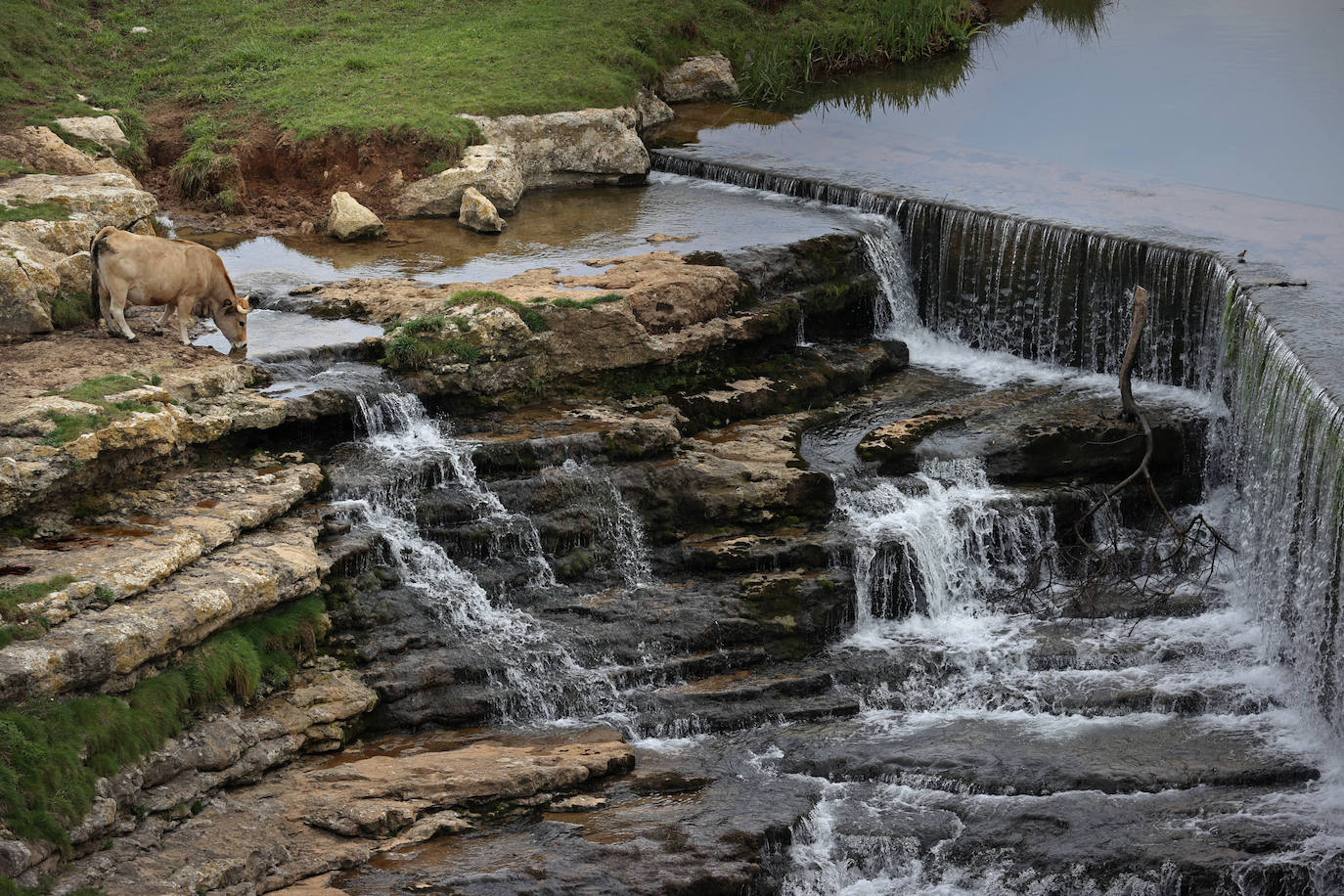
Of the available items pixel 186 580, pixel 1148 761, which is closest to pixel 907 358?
pixel 1148 761

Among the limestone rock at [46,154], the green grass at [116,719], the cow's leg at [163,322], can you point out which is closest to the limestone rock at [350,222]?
the limestone rock at [46,154]

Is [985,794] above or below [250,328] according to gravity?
below

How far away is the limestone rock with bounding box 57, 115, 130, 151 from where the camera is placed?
65.7ft

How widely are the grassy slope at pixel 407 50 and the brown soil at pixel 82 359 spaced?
6941mm

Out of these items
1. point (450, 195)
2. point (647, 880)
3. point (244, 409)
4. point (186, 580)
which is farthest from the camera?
A: point (450, 195)

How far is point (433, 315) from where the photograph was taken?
15586 millimetres

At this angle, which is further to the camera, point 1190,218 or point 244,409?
point 1190,218

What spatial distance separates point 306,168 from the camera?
22.1 m

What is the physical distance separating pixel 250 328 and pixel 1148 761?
37.1 feet

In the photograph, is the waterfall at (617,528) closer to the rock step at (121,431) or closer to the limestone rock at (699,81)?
the rock step at (121,431)

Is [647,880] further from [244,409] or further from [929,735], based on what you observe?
[244,409]

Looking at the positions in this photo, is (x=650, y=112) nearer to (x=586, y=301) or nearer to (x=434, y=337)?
(x=586, y=301)

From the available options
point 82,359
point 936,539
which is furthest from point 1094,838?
point 82,359

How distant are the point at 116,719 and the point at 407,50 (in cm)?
1898
